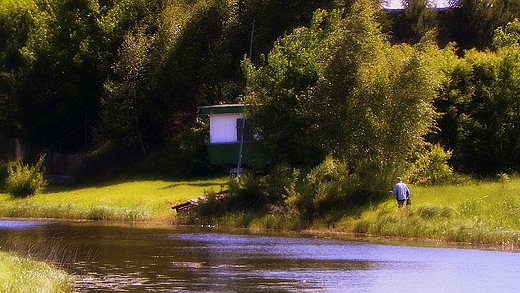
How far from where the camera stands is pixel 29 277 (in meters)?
17.8

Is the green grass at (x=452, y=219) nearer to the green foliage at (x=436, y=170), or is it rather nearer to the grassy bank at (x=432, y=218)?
the grassy bank at (x=432, y=218)

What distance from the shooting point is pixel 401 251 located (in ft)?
84.7

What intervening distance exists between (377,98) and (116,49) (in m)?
30.3

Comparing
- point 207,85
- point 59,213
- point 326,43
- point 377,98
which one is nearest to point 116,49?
point 207,85

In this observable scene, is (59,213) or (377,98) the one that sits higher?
(377,98)

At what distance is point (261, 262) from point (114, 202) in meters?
21.5

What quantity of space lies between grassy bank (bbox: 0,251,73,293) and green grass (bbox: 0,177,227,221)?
18.7 metres

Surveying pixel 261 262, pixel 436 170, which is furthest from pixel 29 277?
pixel 436 170

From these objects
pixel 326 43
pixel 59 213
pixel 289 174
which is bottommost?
pixel 59 213

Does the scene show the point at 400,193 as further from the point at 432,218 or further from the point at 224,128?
the point at 224,128

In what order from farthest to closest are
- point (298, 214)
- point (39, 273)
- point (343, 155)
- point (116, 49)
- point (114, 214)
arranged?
point (116, 49), point (114, 214), point (343, 155), point (298, 214), point (39, 273)

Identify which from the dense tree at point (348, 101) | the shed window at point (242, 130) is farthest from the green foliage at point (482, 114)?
the shed window at point (242, 130)

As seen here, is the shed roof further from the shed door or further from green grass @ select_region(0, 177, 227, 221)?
green grass @ select_region(0, 177, 227, 221)

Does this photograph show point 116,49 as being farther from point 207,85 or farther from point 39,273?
point 39,273
